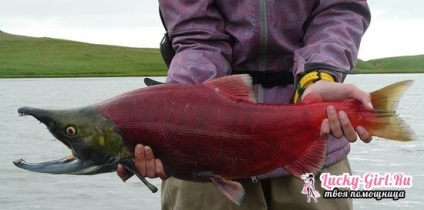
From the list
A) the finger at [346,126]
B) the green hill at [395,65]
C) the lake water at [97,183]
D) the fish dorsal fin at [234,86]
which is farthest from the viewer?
the green hill at [395,65]

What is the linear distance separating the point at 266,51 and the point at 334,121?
920mm

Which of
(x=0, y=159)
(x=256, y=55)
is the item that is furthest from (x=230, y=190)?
(x=0, y=159)

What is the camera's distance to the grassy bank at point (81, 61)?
77938 millimetres

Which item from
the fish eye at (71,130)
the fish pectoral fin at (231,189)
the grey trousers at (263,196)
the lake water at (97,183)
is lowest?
the lake water at (97,183)

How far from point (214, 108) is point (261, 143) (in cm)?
27

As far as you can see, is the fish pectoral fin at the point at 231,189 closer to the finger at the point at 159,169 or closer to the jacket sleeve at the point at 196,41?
the finger at the point at 159,169

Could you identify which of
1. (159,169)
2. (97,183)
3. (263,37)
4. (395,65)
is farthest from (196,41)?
(395,65)

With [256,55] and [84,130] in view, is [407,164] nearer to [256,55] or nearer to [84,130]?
[256,55]

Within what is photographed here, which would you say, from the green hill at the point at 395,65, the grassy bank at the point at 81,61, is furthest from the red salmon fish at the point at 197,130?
the green hill at the point at 395,65

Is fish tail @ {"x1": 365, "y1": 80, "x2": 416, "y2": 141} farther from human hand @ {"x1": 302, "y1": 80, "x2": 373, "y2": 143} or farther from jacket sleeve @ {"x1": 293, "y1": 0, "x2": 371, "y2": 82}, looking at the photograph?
jacket sleeve @ {"x1": 293, "y1": 0, "x2": 371, "y2": 82}

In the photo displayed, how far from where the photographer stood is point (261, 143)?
3.67 metres

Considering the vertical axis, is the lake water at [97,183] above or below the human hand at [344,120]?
below

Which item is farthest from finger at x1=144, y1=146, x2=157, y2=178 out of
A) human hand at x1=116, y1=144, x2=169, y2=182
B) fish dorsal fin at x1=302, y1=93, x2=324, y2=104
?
fish dorsal fin at x1=302, y1=93, x2=324, y2=104

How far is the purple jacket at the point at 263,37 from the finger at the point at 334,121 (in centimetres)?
64
